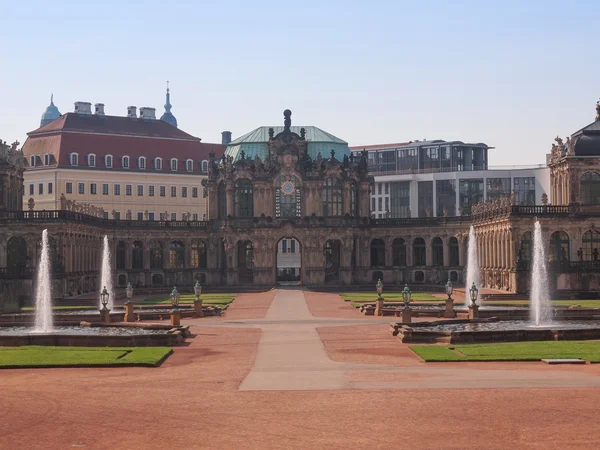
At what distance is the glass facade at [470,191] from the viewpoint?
19536cm

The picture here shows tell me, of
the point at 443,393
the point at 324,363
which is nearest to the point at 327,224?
the point at 324,363

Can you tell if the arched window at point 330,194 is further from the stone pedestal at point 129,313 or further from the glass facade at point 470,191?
the glass facade at point 470,191

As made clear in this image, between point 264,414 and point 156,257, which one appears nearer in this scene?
point 264,414

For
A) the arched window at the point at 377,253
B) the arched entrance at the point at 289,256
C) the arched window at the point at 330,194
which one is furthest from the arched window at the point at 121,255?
the arched entrance at the point at 289,256

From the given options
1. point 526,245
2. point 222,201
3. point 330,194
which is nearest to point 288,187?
point 330,194

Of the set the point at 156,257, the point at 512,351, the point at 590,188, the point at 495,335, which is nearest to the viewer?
the point at 512,351

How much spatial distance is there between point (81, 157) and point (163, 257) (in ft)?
102

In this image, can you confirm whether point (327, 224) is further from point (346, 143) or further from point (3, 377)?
point (3, 377)

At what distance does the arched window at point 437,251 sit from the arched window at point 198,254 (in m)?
27.7

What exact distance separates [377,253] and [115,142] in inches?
1884

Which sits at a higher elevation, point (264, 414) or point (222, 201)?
point (222, 201)

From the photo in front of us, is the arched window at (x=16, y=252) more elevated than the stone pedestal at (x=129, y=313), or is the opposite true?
the arched window at (x=16, y=252)

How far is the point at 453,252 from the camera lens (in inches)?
5266

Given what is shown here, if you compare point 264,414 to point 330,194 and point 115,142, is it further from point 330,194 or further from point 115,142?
point 115,142
